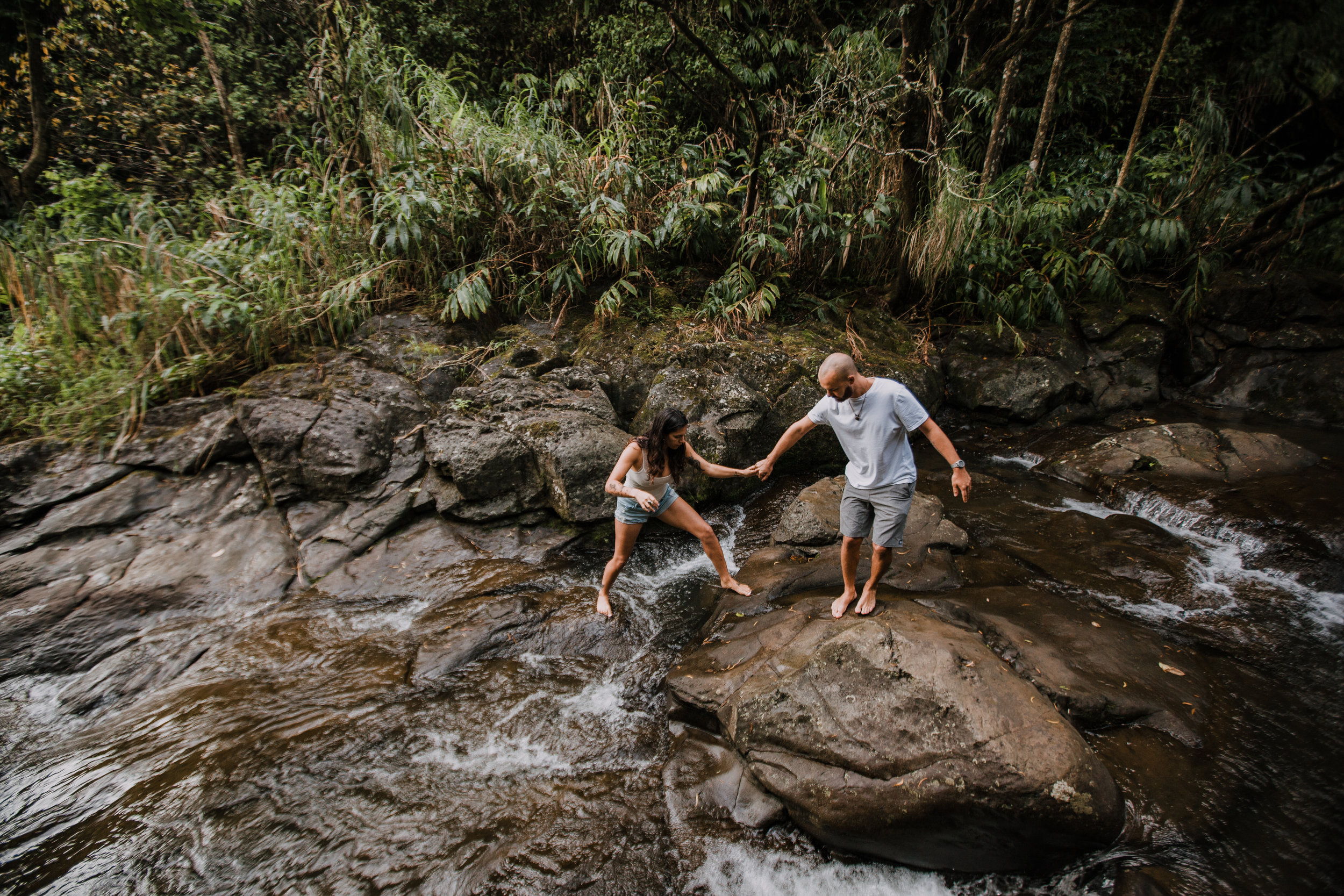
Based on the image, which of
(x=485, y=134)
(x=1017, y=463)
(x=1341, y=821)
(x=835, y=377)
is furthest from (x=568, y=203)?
(x=1341, y=821)

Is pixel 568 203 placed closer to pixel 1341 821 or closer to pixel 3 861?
pixel 3 861

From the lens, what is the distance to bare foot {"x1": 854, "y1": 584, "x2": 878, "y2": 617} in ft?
11.0

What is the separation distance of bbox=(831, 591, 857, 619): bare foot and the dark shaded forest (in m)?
3.67

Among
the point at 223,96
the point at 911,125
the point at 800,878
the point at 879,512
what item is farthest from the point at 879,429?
the point at 223,96

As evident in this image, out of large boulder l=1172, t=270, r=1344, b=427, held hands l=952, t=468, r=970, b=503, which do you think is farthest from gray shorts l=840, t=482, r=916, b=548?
large boulder l=1172, t=270, r=1344, b=427

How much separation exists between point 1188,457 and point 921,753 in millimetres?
4948

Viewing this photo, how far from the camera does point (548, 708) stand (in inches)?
129

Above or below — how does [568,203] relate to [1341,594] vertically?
above

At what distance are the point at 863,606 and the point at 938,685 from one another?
88 cm

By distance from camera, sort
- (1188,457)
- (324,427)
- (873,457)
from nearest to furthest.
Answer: (873,457), (324,427), (1188,457)

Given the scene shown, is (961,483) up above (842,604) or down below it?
above

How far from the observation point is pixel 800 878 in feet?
7.79

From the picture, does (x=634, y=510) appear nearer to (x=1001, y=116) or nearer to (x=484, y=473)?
(x=484, y=473)

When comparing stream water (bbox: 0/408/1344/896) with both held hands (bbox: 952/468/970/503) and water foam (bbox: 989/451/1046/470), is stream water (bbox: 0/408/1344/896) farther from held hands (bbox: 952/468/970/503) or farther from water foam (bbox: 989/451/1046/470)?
water foam (bbox: 989/451/1046/470)
